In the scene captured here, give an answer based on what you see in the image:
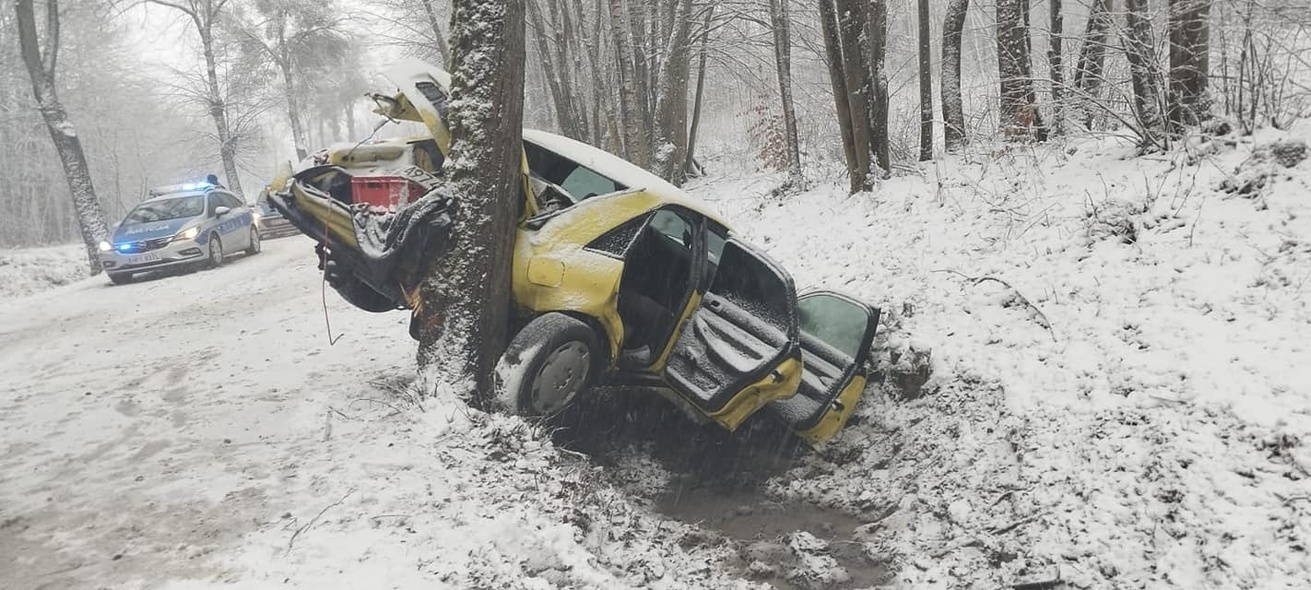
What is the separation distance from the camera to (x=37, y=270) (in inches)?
656

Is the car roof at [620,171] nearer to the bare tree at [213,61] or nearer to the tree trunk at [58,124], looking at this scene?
the tree trunk at [58,124]

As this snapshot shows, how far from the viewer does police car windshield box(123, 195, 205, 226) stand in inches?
567

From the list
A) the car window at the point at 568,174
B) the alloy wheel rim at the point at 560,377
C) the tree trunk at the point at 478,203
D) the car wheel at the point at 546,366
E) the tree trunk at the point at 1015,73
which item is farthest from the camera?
the tree trunk at the point at 1015,73

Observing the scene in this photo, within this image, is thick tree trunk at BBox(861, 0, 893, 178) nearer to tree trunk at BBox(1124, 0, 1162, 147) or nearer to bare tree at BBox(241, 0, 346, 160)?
tree trunk at BBox(1124, 0, 1162, 147)

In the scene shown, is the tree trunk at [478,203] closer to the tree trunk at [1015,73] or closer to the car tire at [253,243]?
the tree trunk at [1015,73]

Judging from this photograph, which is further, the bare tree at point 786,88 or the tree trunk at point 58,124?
the tree trunk at point 58,124

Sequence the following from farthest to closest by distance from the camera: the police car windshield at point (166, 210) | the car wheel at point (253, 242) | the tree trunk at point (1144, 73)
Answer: the car wheel at point (253, 242), the police car windshield at point (166, 210), the tree trunk at point (1144, 73)

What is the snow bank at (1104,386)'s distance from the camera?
143 inches

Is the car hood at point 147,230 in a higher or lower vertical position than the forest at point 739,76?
lower

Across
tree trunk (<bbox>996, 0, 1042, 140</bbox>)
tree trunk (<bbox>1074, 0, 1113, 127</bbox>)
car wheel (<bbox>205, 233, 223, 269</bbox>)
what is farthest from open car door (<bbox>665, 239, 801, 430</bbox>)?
car wheel (<bbox>205, 233, 223, 269</bbox>)

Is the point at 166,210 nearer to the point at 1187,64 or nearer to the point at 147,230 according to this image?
the point at 147,230

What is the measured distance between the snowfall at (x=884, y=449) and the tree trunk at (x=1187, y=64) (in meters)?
0.43

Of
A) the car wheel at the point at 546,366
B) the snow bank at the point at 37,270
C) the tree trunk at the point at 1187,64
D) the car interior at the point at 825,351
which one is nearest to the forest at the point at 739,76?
the tree trunk at the point at 1187,64

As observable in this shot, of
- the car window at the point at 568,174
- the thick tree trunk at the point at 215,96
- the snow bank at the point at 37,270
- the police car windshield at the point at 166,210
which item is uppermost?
the thick tree trunk at the point at 215,96
